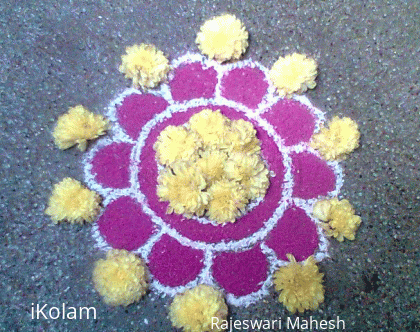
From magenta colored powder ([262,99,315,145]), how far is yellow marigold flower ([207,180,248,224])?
10.3 inches

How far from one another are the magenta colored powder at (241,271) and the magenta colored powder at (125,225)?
0.79 ft

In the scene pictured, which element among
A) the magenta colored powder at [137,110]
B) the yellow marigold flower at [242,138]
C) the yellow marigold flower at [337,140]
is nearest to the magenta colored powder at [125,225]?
the magenta colored powder at [137,110]

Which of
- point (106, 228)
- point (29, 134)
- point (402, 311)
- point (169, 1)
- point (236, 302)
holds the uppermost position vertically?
point (169, 1)

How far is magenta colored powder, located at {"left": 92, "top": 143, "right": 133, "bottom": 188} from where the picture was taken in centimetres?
116

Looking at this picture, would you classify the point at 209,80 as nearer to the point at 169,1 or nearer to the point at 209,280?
the point at 169,1

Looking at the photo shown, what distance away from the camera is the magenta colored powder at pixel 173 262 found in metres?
1.11

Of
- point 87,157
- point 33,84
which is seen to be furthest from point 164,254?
point 33,84

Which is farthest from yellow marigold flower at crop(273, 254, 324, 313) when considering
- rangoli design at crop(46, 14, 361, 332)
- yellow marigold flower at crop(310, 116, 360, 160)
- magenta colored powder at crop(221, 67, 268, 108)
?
magenta colored powder at crop(221, 67, 268, 108)

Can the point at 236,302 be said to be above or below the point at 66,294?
below

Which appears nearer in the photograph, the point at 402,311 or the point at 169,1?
the point at 402,311

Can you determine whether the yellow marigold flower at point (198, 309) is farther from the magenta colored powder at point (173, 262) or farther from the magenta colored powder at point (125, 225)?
the magenta colored powder at point (125, 225)

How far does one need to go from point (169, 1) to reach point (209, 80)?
33 cm

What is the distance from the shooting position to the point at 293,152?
1.19 m

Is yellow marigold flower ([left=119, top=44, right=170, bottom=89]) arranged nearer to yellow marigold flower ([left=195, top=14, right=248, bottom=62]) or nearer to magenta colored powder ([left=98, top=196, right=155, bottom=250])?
yellow marigold flower ([left=195, top=14, right=248, bottom=62])
